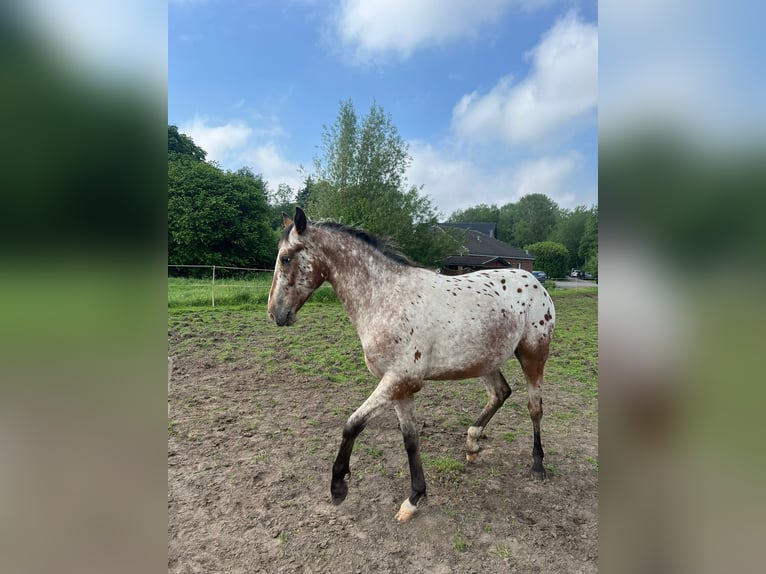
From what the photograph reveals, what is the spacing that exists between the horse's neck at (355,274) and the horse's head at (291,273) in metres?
0.16

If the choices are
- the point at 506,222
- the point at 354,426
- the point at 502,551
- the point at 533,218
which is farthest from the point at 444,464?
the point at 506,222

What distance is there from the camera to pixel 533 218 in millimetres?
51594

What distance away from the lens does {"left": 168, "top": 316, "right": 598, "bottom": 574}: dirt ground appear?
2234 mm

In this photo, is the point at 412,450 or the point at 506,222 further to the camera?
the point at 506,222

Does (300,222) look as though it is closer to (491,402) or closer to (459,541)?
(459,541)

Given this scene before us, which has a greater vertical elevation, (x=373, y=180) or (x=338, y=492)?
(x=373, y=180)

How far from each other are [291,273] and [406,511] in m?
1.94
